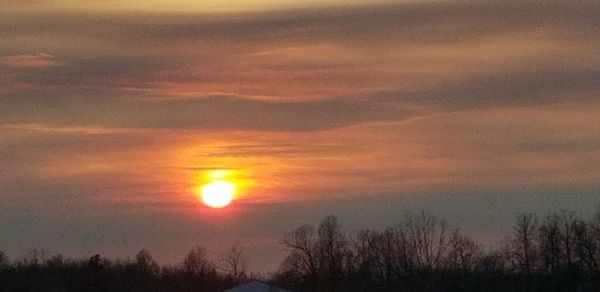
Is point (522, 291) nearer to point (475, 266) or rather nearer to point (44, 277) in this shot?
point (475, 266)

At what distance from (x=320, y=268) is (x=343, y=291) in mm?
6541

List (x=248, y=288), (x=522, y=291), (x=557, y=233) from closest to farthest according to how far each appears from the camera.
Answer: (x=248, y=288) < (x=522, y=291) < (x=557, y=233)

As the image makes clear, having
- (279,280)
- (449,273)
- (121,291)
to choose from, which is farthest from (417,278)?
(121,291)

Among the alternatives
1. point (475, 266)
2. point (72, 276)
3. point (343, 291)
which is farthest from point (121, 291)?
point (475, 266)

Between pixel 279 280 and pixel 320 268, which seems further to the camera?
pixel 320 268

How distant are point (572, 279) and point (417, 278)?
16.6 metres

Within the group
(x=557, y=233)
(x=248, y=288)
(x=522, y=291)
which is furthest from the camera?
(x=557, y=233)

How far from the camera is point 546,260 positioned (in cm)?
18788

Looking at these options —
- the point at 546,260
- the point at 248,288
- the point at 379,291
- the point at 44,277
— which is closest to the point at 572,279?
the point at 546,260

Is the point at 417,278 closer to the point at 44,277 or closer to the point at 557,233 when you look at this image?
the point at 557,233

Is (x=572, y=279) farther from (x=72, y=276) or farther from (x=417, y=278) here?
(x=72, y=276)

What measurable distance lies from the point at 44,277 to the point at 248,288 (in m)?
35.3

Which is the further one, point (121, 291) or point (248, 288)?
point (121, 291)

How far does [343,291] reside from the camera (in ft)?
620
